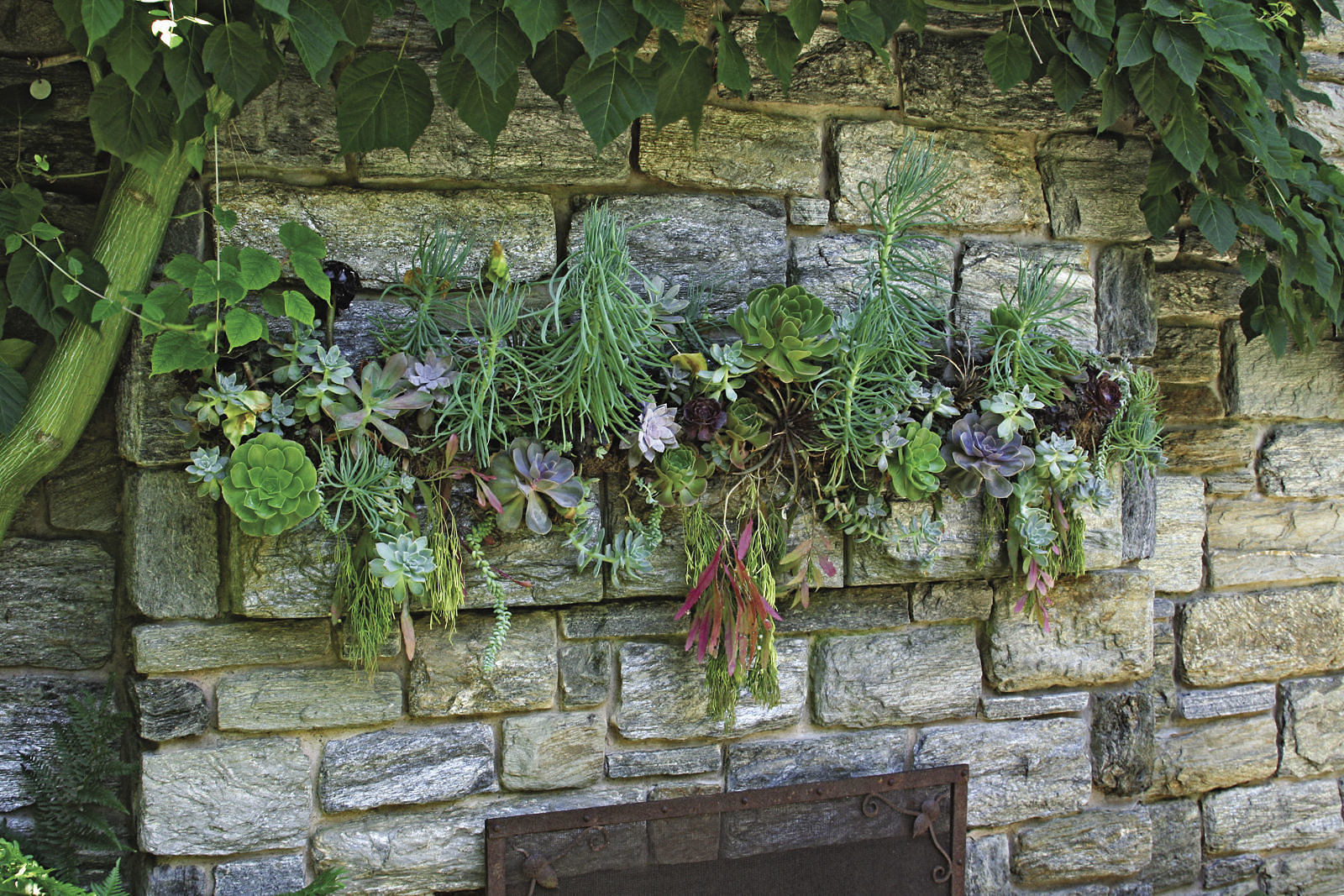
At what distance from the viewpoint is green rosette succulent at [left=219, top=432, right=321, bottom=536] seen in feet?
4.58

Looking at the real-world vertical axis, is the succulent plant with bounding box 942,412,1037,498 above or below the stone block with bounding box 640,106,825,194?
below

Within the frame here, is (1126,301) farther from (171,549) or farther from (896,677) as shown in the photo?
(171,549)

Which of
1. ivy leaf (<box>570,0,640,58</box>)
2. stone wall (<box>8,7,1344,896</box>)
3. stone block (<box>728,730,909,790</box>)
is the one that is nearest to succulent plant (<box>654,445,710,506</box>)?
stone wall (<box>8,7,1344,896</box>)

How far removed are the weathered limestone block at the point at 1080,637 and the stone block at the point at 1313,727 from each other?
2.31 feet

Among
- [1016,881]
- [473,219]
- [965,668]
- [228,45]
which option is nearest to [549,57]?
[473,219]

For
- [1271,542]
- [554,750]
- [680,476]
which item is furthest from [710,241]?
[1271,542]

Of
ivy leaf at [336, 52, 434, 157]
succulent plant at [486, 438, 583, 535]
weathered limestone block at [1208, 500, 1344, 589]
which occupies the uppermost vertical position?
ivy leaf at [336, 52, 434, 157]

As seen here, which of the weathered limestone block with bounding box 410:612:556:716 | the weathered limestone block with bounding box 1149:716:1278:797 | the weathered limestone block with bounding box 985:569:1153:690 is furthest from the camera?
the weathered limestone block with bounding box 1149:716:1278:797

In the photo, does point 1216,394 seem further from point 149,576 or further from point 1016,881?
point 149,576

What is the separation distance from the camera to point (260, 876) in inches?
62.2

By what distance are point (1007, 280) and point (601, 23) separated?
0.96 m

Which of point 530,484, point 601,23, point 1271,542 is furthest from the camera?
point 1271,542

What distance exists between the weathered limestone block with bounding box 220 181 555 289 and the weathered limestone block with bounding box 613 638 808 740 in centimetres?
70

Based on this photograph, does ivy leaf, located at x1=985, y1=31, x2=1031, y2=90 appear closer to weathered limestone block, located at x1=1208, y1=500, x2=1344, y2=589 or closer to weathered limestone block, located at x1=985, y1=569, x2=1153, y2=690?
weathered limestone block, located at x1=985, y1=569, x2=1153, y2=690
